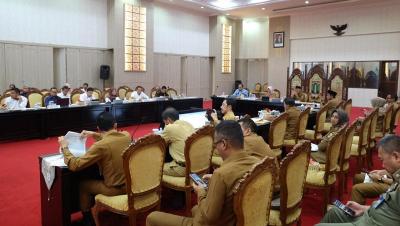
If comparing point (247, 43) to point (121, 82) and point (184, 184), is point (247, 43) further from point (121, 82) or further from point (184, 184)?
point (184, 184)

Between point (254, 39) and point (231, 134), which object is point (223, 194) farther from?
point (254, 39)

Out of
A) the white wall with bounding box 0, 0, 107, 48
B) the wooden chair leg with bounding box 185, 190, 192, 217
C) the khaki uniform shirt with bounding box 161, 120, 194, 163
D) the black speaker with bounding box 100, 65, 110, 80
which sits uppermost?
the white wall with bounding box 0, 0, 107, 48

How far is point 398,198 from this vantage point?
2.00 meters

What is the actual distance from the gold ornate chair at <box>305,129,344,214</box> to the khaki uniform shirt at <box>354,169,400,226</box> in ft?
3.59

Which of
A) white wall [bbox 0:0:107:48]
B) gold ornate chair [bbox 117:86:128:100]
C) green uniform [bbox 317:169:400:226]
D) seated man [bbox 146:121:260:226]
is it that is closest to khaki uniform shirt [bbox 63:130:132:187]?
seated man [bbox 146:121:260:226]

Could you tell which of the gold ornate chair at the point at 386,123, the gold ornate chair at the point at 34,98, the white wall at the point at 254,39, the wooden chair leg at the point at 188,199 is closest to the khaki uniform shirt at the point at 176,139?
the wooden chair leg at the point at 188,199

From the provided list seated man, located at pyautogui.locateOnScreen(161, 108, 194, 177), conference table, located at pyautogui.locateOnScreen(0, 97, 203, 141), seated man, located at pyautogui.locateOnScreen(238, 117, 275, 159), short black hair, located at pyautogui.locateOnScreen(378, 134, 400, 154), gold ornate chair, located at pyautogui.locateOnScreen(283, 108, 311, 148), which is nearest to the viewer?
short black hair, located at pyautogui.locateOnScreen(378, 134, 400, 154)

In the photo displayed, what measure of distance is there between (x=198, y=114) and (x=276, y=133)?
1.31 m

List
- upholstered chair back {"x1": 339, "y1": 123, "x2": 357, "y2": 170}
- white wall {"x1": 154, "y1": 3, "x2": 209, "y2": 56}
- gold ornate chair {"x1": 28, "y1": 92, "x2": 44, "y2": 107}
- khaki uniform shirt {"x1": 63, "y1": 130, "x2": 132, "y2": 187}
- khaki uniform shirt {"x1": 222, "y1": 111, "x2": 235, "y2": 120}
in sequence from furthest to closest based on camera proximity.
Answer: white wall {"x1": 154, "y1": 3, "x2": 209, "y2": 56} → gold ornate chair {"x1": 28, "y1": 92, "x2": 44, "y2": 107} → khaki uniform shirt {"x1": 222, "y1": 111, "x2": 235, "y2": 120} → upholstered chair back {"x1": 339, "y1": 123, "x2": 357, "y2": 170} → khaki uniform shirt {"x1": 63, "y1": 130, "x2": 132, "y2": 187}

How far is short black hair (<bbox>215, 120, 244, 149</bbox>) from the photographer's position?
1950 millimetres

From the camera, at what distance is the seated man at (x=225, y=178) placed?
1794 millimetres

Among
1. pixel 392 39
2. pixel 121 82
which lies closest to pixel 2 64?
pixel 121 82

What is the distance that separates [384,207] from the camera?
207 centimetres

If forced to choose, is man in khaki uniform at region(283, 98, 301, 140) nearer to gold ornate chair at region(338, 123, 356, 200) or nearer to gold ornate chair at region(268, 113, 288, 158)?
gold ornate chair at region(268, 113, 288, 158)
